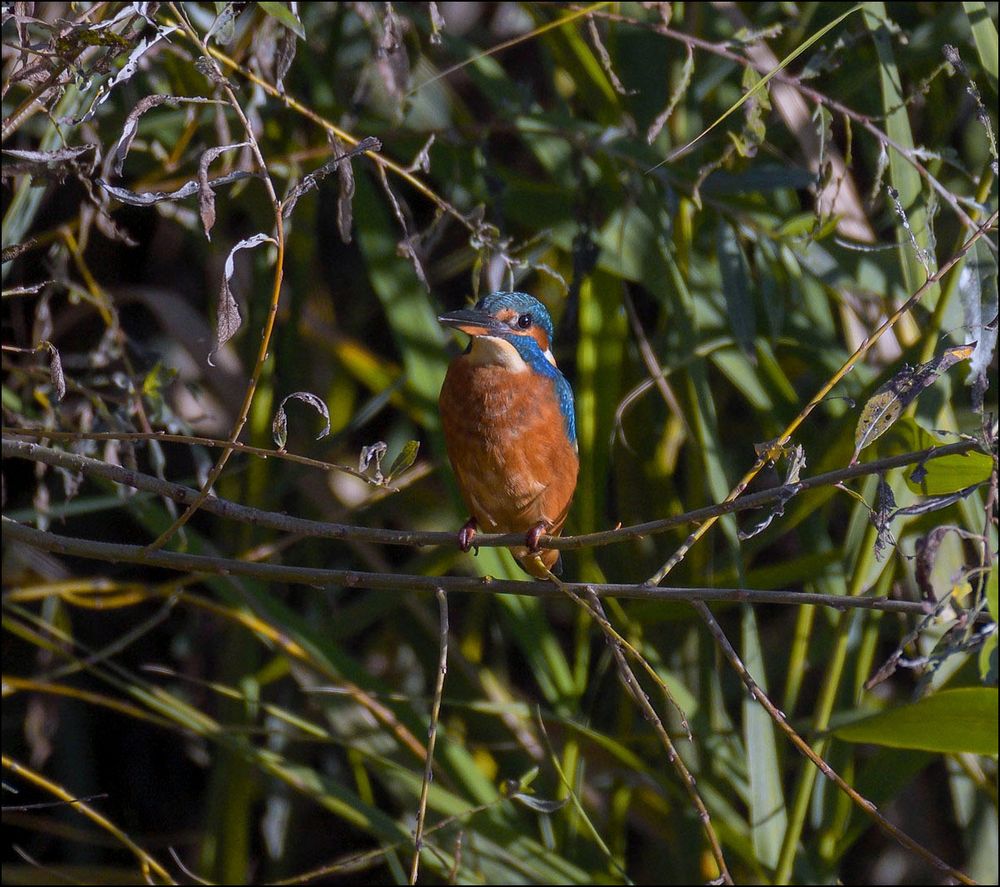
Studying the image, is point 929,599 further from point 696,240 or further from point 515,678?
point 515,678

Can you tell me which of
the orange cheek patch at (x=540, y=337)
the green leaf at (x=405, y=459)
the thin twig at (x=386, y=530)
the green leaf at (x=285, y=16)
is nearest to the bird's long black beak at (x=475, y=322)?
the orange cheek patch at (x=540, y=337)

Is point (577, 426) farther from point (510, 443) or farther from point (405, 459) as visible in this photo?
point (405, 459)

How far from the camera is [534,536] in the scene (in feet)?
5.19

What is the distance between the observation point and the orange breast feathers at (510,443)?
196cm

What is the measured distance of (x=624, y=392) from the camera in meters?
2.49

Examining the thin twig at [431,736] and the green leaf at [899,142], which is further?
the green leaf at [899,142]

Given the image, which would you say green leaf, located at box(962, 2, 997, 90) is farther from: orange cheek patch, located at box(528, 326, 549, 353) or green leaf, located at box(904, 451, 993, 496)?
green leaf, located at box(904, 451, 993, 496)

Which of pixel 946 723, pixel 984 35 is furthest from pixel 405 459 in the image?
pixel 984 35

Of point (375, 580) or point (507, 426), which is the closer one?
point (375, 580)

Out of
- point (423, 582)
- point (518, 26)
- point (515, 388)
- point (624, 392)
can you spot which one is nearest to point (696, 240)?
point (624, 392)

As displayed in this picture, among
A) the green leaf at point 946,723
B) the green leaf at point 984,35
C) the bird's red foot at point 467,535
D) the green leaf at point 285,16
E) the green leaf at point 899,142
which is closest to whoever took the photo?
the bird's red foot at point 467,535

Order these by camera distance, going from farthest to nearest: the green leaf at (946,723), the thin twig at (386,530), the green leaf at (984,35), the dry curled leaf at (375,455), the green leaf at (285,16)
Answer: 1. the green leaf at (984,35)
2. the green leaf at (946,723)
3. the green leaf at (285,16)
4. the dry curled leaf at (375,455)
5. the thin twig at (386,530)

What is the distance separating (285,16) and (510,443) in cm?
76

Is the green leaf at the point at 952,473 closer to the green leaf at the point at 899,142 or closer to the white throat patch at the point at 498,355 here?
the green leaf at the point at 899,142
